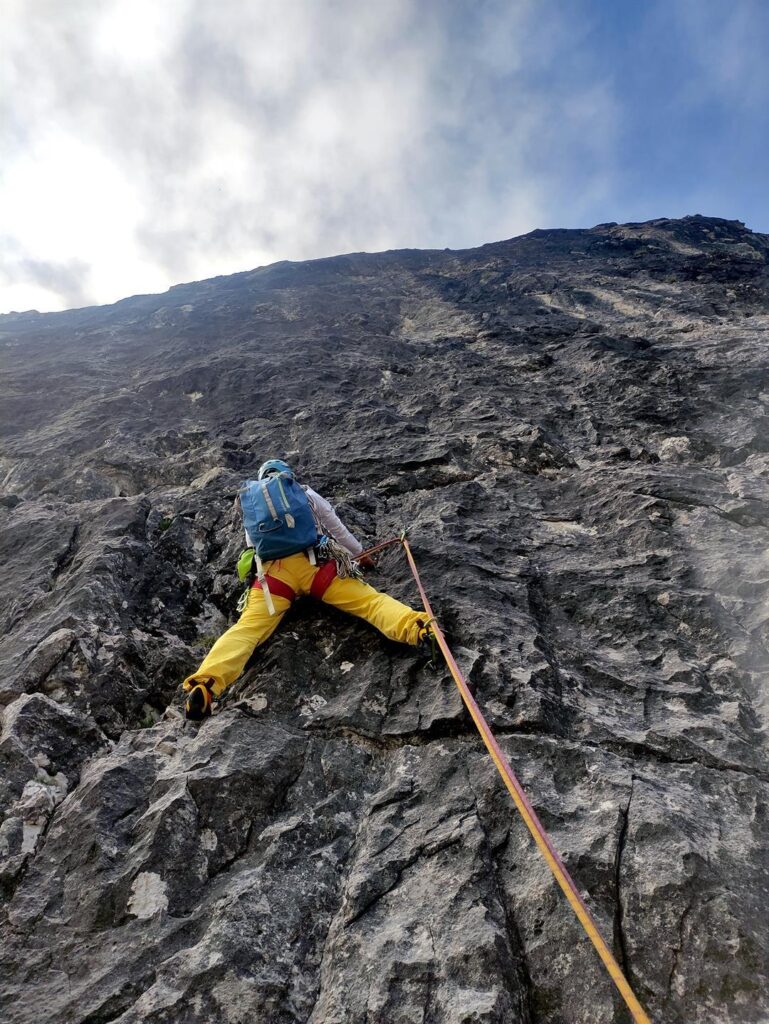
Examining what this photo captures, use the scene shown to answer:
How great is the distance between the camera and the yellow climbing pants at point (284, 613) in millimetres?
4732

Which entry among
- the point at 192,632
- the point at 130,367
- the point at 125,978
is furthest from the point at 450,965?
the point at 130,367

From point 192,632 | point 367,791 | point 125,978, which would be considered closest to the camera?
point 125,978

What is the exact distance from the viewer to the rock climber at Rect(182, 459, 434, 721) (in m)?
4.86

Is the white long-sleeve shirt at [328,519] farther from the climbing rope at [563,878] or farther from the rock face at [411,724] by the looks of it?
the climbing rope at [563,878]

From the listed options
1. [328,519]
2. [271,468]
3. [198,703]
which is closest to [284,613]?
[328,519]

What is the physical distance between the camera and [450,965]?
291 cm

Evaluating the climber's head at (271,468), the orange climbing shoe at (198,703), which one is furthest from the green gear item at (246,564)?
the orange climbing shoe at (198,703)

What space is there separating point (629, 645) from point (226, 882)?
3.61 m

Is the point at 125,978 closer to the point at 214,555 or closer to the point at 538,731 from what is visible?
the point at 538,731

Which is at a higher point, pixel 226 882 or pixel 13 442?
pixel 13 442

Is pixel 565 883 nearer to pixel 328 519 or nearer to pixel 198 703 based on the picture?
pixel 198 703

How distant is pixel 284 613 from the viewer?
5422 millimetres

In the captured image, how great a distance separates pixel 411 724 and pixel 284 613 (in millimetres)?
1686

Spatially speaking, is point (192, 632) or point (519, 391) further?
point (519, 391)
